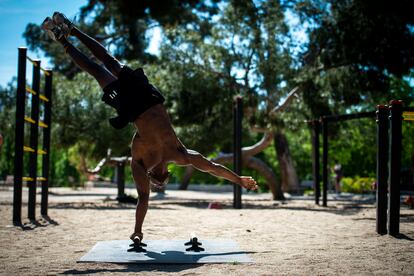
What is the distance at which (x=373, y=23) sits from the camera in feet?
55.0

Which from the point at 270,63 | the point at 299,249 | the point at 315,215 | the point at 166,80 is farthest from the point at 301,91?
the point at 299,249

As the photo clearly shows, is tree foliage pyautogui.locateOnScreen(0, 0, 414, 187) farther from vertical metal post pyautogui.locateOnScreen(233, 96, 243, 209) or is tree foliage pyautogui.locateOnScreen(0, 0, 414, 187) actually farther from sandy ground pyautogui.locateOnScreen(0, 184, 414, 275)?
sandy ground pyautogui.locateOnScreen(0, 184, 414, 275)

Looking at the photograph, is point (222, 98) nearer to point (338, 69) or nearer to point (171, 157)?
point (338, 69)

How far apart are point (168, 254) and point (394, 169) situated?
3.97 meters

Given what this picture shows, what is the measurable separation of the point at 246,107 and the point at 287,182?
871 centimetres

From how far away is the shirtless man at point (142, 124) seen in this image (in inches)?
260

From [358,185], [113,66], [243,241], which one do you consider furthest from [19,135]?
[358,185]

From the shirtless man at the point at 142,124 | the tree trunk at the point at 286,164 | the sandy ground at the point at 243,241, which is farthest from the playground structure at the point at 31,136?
the tree trunk at the point at 286,164

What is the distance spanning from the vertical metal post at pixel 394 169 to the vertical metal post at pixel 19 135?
6405mm

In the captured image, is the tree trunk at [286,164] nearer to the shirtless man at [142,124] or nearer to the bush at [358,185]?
the bush at [358,185]

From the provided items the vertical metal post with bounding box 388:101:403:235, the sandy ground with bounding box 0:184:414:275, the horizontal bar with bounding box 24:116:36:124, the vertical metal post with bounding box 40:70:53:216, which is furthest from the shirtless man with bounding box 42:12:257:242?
the vertical metal post with bounding box 40:70:53:216

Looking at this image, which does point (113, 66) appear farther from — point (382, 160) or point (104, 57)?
point (382, 160)

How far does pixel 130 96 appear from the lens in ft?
21.7

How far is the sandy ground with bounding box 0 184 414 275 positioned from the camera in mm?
5566
